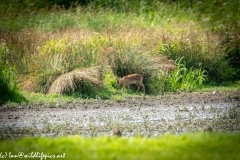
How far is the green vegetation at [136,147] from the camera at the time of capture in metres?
7.47

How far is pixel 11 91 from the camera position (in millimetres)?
13891

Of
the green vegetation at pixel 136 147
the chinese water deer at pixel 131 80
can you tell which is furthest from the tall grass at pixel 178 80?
the green vegetation at pixel 136 147

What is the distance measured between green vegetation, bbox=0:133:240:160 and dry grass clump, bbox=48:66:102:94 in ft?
19.8

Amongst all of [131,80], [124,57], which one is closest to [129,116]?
[131,80]

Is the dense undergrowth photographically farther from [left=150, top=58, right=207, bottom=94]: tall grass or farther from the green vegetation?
the green vegetation

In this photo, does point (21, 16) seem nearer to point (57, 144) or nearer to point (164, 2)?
point (164, 2)

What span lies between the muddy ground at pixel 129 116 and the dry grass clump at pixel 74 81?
2.86ft

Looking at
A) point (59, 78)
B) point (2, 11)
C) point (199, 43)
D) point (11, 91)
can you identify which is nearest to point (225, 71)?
point (199, 43)

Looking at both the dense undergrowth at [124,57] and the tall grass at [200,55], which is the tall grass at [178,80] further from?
the tall grass at [200,55]

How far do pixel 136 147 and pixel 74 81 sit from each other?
7036 mm

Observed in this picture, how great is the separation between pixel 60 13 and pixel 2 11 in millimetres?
2508

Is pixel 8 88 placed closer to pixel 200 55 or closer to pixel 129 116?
pixel 129 116

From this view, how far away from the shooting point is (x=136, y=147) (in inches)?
309

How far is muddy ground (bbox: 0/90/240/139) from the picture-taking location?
1052 centimetres
